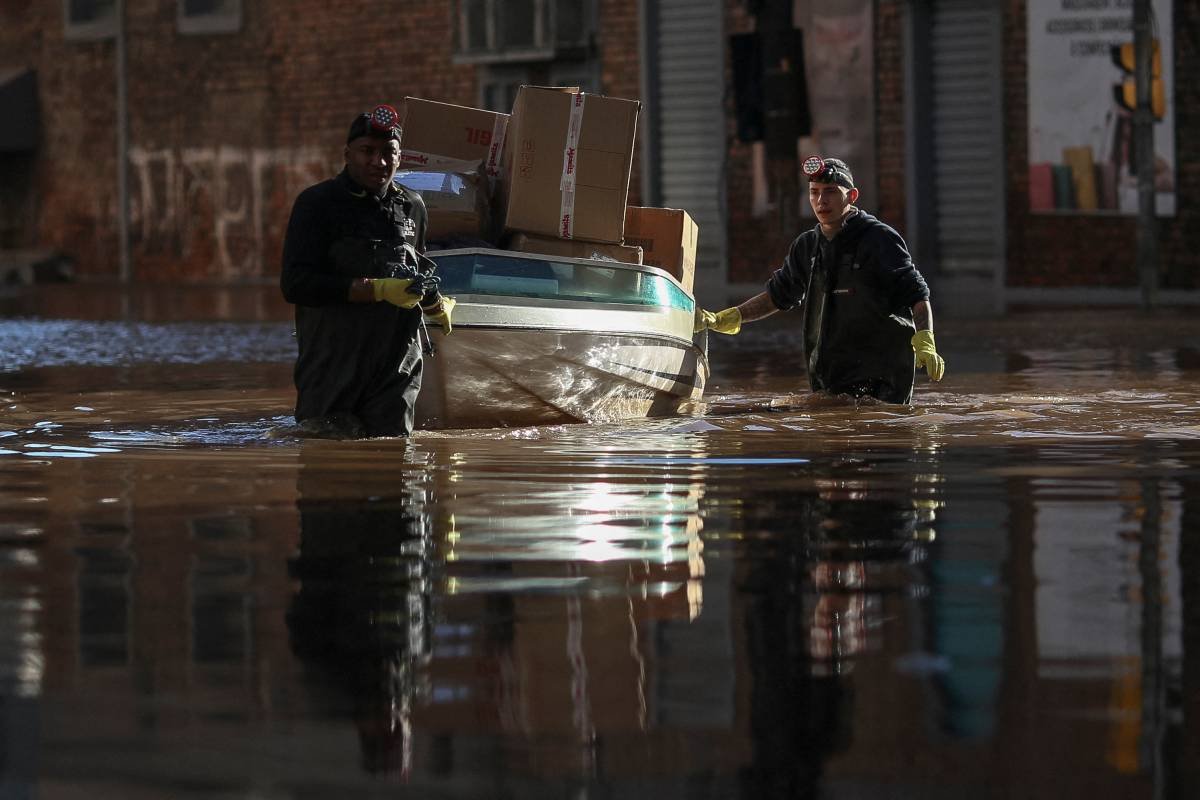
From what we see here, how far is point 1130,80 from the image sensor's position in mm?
25000

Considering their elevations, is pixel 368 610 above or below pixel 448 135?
below

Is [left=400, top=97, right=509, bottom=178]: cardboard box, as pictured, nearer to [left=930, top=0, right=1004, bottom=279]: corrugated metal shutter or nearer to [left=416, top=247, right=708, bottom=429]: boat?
[left=416, top=247, right=708, bottom=429]: boat

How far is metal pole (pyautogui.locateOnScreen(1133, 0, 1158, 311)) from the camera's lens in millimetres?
22391

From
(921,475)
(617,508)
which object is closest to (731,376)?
(921,475)

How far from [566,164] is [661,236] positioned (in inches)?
49.9

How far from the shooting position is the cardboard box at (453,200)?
36.4 feet

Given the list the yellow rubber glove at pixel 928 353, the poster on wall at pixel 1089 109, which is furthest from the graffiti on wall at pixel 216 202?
the yellow rubber glove at pixel 928 353

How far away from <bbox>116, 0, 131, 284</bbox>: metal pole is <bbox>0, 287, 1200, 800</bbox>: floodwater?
83.1ft

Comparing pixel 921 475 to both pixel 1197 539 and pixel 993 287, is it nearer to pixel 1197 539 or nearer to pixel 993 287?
pixel 1197 539

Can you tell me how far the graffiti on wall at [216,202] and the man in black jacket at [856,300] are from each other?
21437 millimetres

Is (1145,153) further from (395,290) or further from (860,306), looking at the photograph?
(395,290)

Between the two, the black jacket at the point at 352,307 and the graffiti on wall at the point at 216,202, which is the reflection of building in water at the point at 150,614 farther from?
the graffiti on wall at the point at 216,202

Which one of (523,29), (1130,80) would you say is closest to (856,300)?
(1130,80)

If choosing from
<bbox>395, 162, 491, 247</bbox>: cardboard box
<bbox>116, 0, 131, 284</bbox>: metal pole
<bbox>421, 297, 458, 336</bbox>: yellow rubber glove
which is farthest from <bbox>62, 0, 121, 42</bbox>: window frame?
<bbox>421, 297, 458, 336</bbox>: yellow rubber glove
